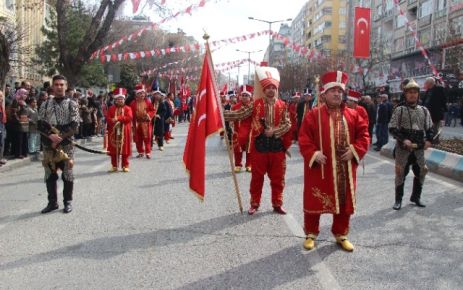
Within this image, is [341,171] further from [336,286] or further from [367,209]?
[367,209]

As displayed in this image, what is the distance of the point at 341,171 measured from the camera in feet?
17.3

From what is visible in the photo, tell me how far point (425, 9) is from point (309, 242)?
50.3 meters

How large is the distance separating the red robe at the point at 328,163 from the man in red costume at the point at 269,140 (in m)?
1.51

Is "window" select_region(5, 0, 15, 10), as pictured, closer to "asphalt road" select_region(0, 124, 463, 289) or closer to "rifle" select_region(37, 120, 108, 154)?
"asphalt road" select_region(0, 124, 463, 289)

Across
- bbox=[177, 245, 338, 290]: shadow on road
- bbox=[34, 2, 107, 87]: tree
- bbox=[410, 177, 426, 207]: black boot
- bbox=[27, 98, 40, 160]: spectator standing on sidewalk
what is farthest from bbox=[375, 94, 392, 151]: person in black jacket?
bbox=[34, 2, 107, 87]: tree

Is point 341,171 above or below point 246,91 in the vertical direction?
below

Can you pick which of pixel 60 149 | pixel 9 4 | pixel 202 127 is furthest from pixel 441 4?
pixel 60 149

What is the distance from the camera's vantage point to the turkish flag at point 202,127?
597 centimetres

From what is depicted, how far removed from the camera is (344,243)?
211 inches

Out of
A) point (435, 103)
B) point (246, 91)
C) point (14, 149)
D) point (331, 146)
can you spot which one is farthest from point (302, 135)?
point (14, 149)

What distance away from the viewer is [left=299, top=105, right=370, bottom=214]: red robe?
523 cm

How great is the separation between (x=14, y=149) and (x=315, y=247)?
9.21m

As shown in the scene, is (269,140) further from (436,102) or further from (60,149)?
(436,102)

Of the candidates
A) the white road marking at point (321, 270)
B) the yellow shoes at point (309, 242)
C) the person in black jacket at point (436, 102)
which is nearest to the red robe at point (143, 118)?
the person in black jacket at point (436, 102)
